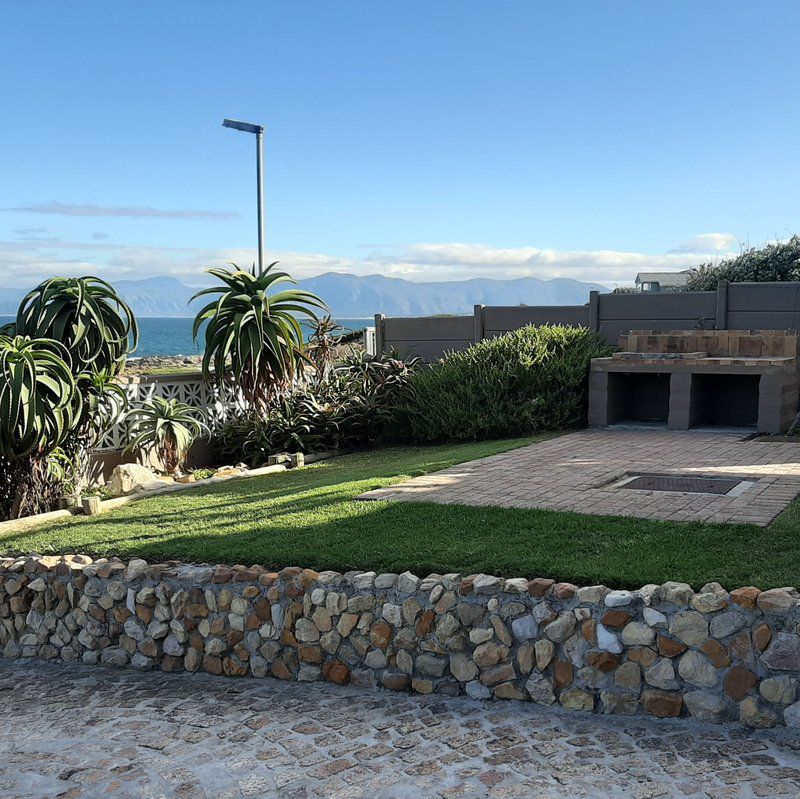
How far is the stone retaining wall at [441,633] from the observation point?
195 inches

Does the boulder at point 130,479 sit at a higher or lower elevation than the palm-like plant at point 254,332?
lower

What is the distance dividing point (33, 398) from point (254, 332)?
4120mm

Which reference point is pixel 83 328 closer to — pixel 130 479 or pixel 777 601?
pixel 130 479

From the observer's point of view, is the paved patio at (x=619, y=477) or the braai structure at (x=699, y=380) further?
the braai structure at (x=699, y=380)

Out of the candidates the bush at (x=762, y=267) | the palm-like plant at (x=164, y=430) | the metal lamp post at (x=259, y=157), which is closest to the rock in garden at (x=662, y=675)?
the palm-like plant at (x=164, y=430)

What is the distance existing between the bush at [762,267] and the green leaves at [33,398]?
54.5 feet

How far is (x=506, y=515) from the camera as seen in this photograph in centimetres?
725

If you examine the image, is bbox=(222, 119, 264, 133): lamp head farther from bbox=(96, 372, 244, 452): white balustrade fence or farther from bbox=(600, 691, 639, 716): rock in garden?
bbox=(600, 691, 639, 716): rock in garden

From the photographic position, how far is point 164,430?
39.0 ft

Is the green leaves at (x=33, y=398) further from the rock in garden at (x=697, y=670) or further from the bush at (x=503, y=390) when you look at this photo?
the rock in garden at (x=697, y=670)

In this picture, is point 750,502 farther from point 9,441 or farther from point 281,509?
point 9,441

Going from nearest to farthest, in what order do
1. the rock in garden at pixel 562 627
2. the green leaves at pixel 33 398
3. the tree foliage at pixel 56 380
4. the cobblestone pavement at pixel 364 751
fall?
1. the cobblestone pavement at pixel 364 751
2. the rock in garden at pixel 562 627
3. the green leaves at pixel 33 398
4. the tree foliage at pixel 56 380

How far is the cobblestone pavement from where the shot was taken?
4.45 m

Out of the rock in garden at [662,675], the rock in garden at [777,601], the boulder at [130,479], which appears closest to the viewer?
the rock in garden at [777,601]
